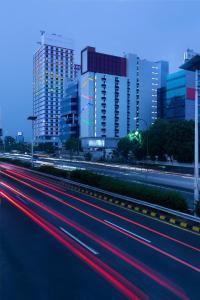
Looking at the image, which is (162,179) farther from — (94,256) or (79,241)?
(94,256)

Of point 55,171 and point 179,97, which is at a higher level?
point 179,97

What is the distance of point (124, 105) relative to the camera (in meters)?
149

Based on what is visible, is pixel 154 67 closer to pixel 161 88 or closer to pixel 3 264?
pixel 161 88

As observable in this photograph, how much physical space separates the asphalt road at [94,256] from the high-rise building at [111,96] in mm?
119266

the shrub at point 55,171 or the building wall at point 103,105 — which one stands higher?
the building wall at point 103,105

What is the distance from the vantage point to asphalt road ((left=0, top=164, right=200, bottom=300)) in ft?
28.4

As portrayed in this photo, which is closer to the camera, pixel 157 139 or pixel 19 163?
pixel 19 163

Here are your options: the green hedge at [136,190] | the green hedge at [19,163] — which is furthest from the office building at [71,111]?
the green hedge at [136,190]

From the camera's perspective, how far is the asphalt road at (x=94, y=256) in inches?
341

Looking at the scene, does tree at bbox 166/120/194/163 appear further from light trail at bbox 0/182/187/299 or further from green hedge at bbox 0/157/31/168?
light trail at bbox 0/182/187/299

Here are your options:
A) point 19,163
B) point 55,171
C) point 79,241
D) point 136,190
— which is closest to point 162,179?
point 55,171

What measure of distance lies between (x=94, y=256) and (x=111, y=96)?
13703 cm

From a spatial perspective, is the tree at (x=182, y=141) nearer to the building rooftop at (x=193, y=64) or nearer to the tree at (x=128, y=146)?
the tree at (x=128, y=146)

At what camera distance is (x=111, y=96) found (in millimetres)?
145500
